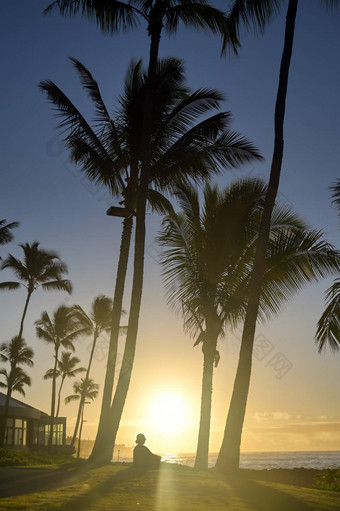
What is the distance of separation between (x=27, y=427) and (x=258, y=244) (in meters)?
41.5

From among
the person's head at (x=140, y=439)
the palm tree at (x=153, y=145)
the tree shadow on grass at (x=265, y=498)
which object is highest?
the palm tree at (x=153, y=145)

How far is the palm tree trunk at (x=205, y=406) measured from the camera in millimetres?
15750

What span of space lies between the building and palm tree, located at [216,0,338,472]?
98.2ft

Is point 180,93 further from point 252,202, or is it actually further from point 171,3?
point 252,202

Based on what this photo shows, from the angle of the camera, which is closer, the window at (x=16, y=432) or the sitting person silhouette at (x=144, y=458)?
the sitting person silhouette at (x=144, y=458)

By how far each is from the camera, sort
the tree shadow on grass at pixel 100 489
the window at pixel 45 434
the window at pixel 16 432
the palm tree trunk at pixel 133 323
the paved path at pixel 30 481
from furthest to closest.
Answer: the window at pixel 45 434 < the window at pixel 16 432 < the palm tree trunk at pixel 133 323 < the paved path at pixel 30 481 < the tree shadow on grass at pixel 100 489

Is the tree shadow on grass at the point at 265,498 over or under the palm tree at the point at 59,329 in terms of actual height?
under

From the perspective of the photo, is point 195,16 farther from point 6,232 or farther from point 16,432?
point 16,432

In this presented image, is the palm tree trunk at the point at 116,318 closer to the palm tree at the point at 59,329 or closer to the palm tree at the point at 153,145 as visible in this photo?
the palm tree at the point at 153,145

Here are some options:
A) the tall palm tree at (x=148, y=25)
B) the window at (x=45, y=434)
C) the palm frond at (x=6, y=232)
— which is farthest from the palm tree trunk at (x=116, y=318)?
the window at (x=45, y=434)

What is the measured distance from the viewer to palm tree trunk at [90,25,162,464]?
541 inches

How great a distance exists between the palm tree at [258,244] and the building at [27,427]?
1178 inches

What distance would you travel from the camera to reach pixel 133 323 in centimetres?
1401

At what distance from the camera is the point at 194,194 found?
17.4 metres
